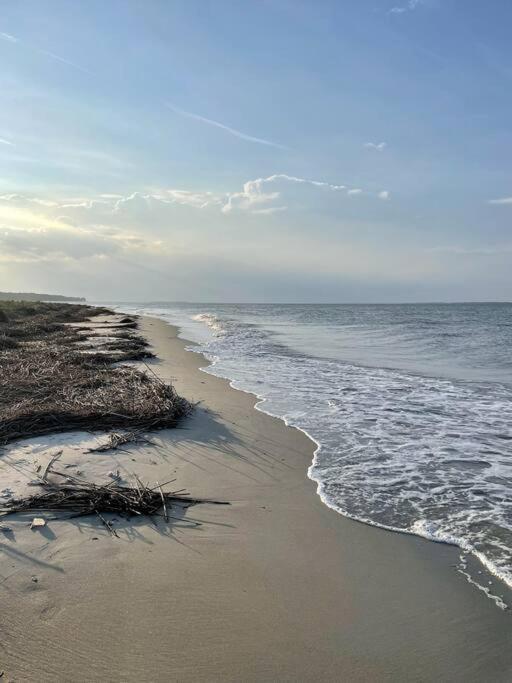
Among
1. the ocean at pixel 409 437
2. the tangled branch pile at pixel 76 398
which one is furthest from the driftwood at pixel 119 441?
the ocean at pixel 409 437

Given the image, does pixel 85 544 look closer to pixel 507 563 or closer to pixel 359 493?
pixel 359 493

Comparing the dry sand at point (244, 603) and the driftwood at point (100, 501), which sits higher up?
the driftwood at point (100, 501)

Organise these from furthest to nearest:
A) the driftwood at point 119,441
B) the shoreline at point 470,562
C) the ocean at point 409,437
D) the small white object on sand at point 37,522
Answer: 1. the driftwood at point 119,441
2. the ocean at point 409,437
3. the small white object on sand at point 37,522
4. the shoreline at point 470,562

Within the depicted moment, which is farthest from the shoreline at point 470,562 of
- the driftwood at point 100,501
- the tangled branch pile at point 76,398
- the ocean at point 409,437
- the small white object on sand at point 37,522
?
the tangled branch pile at point 76,398

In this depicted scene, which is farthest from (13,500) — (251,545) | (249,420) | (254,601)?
(249,420)

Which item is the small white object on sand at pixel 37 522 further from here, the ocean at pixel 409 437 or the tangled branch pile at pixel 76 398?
the ocean at pixel 409 437

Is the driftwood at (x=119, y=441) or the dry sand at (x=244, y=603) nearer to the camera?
the dry sand at (x=244, y=603)

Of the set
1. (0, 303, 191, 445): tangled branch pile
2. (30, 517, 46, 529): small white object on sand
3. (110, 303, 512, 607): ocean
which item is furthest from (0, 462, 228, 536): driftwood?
(0, 303, 191, 445): tangled branch pile

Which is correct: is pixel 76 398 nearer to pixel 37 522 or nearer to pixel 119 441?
pixel 119 441

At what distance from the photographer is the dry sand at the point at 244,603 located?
2.40 m

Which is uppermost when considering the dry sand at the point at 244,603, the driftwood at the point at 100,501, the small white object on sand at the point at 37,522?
the driftwood at the point at 100,501

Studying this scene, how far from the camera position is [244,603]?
9.51 ft

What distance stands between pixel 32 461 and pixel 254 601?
342cm

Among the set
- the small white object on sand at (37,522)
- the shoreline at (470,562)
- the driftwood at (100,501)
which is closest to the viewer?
the shoreline at (470,562)
